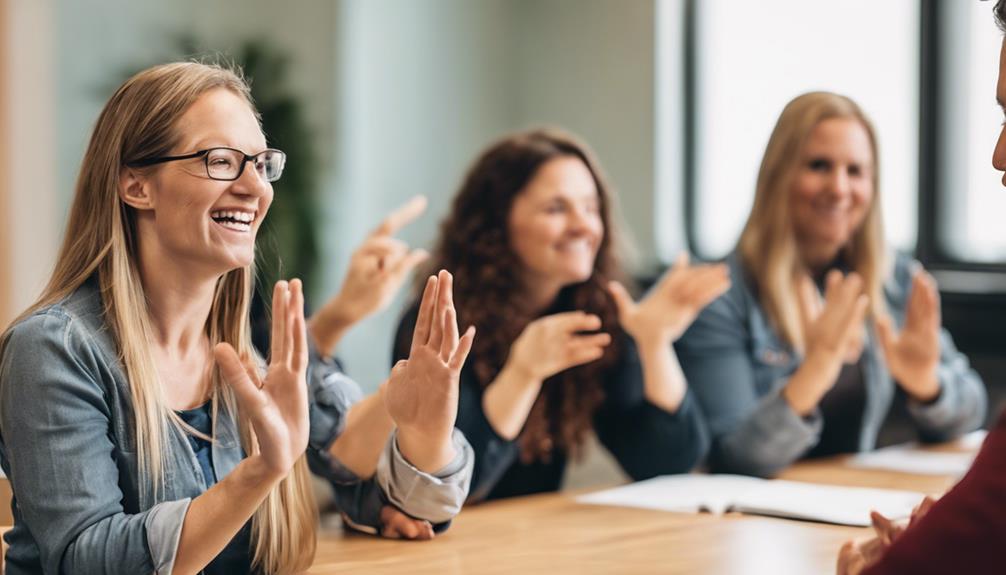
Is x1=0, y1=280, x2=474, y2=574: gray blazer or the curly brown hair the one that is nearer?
x1=0, y1=280, x2=474, y2=574: gray blazer

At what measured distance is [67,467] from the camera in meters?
1.45

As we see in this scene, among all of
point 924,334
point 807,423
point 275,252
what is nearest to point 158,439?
point 275,252

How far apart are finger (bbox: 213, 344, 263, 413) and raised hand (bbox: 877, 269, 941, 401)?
1.87 metres

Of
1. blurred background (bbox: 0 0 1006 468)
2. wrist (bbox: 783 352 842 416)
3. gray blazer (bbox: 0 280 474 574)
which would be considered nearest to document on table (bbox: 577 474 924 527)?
wrist (bbox: 783 352 842 416)

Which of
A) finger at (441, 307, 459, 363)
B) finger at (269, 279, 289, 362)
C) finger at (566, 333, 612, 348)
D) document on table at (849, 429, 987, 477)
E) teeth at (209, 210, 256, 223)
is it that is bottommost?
document on table at (849, 429, 987, 477)

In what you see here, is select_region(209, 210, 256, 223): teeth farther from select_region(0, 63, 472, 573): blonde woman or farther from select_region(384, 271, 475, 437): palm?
select_region(384, 271, 475, 437): palm

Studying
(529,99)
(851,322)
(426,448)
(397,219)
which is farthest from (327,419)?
(529,99)

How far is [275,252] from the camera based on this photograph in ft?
6.36

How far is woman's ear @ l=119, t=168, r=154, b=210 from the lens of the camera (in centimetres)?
158

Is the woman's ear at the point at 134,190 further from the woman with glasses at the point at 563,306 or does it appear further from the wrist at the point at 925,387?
the wrist at the point at 925,387

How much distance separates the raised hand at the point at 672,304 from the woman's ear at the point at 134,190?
1250 mm

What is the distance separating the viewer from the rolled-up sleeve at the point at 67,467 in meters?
1.43

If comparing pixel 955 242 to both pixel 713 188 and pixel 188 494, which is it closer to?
pixel 713 188

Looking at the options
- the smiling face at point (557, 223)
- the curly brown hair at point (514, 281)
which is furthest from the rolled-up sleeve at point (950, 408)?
the smiling face at point (557, 223)
